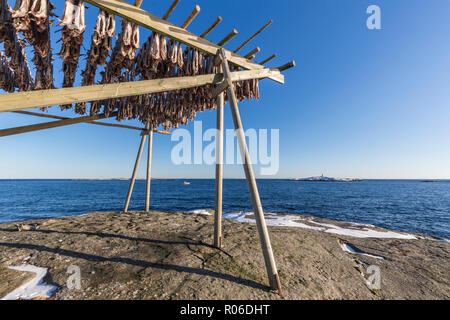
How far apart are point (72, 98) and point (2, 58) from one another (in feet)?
10.4

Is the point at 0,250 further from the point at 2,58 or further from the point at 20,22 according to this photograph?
the point at 20,22

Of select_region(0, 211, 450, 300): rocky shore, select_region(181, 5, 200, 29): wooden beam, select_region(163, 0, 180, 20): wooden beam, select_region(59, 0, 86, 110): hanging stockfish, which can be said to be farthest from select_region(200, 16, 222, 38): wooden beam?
select_region(0, 211, 450, 300): rocky shore

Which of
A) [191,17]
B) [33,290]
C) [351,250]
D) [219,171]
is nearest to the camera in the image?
[33,290]

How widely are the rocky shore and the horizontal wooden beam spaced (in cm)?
435

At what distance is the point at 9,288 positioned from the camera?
2672 millimetres

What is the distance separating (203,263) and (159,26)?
4638 mm

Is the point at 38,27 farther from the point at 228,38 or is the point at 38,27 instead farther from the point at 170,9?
the point at 228,38

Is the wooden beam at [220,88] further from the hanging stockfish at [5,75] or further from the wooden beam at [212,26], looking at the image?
the hanging stockfish at [5,75]

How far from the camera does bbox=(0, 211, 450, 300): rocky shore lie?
8.91 feet

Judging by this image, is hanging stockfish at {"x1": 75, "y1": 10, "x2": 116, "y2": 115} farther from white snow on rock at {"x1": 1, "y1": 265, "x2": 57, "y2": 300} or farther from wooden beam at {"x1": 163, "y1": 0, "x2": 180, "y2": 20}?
white snow on rock at {"x1": 1, "y1": 265, "x2": 57, "y2": 300}

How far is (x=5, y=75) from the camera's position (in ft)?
11.4

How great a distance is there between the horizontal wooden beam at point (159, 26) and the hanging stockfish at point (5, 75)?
271 centimetres

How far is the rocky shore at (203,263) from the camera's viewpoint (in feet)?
8.91
